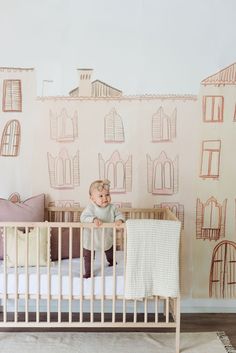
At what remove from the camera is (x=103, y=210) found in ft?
9.43

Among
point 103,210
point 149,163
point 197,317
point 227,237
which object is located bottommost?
point 197,317

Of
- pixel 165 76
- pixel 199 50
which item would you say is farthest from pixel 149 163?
pixel 199 50

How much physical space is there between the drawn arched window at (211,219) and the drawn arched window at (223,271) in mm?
82

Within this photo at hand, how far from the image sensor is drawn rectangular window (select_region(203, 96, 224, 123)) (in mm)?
3312

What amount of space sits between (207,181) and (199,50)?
0.83m

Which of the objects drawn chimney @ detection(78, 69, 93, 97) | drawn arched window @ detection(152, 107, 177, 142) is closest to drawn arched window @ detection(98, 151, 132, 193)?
drawn arched window @ detection(152, 107, 177, 142)

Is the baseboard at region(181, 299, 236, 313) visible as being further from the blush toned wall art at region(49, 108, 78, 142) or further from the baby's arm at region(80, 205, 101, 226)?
the blush toned wall art at region(49, 108, 78, 142)

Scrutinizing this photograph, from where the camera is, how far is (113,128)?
334 centimetres

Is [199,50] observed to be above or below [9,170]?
above

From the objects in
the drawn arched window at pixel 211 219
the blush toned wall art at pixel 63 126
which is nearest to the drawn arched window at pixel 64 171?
the blush toned wall art at pixel 63 126

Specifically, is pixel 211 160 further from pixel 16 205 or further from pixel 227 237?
pixel 16 205

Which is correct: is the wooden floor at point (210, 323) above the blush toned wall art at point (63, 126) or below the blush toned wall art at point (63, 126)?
below

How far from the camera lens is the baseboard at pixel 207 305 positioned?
134 inches

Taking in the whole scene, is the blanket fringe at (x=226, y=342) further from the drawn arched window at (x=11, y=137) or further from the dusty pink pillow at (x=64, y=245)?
the drawn arched window at (x=11, y=137)
